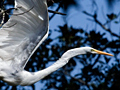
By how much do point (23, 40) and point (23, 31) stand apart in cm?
13

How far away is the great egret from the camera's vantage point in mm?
4445

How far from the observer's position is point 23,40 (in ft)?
15.5

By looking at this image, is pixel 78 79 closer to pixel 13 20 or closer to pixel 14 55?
pixel 14 55

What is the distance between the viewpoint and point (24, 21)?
4.55 metres

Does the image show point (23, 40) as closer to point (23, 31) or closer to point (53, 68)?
point (23, 31)

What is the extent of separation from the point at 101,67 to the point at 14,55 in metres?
1.77

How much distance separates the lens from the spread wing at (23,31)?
4418 mm

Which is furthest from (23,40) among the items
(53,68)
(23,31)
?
(53,68)

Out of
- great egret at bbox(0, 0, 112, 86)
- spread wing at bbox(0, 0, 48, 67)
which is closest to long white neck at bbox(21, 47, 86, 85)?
great egret at bbox(0, 0, 112, 86)

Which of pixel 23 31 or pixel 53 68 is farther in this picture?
pixel 53 68

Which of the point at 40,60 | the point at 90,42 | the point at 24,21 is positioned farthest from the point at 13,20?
the point at 90,42

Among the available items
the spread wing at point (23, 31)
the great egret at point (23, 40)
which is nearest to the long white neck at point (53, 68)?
the great egret at point (23, 40)

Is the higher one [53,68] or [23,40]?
[23,40]

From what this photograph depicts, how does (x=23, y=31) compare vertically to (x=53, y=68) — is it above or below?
above
